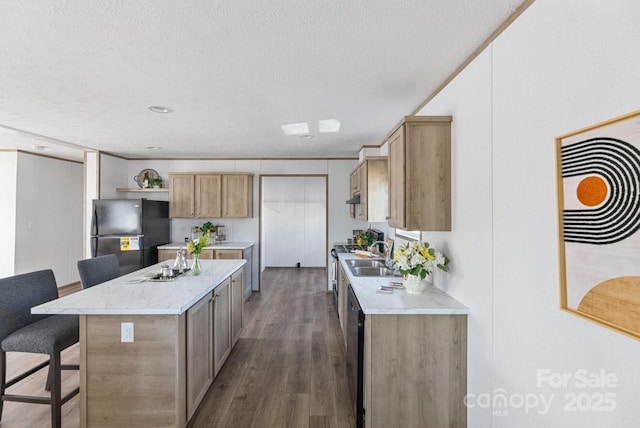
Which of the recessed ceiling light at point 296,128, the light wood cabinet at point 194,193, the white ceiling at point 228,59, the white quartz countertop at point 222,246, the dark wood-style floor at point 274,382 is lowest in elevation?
the dark wood-style floor at point 274,382

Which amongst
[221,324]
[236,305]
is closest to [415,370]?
[221,324]

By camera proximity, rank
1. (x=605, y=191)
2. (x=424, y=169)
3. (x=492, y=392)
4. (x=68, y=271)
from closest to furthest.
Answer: (x=605, y=191)
(x=492, y=392)
(x=424, y=169)
(x=68, y=271)

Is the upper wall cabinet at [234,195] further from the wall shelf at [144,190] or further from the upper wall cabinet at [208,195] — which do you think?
the wall shelf at [144,190]

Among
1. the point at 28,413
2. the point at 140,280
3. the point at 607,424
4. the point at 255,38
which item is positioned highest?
the point at 255,38

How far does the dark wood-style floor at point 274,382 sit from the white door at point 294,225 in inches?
147

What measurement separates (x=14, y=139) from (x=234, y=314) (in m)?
4.09

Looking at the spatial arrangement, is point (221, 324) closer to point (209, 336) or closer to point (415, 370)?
point (209, 336)

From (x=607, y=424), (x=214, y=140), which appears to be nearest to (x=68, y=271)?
(x=214, y=140)

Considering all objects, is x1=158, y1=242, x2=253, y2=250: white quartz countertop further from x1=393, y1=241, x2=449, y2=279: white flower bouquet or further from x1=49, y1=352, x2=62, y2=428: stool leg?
x1=393, y1=241, x2=449, y2=279: white flower bouquet

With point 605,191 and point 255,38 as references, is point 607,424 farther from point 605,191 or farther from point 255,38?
point 255,38

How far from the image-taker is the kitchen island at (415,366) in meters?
1.87

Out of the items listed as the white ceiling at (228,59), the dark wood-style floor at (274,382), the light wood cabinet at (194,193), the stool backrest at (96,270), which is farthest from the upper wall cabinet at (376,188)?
the light wood cabinet at (194,193)

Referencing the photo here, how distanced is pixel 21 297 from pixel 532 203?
3380 mm

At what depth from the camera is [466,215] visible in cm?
197
